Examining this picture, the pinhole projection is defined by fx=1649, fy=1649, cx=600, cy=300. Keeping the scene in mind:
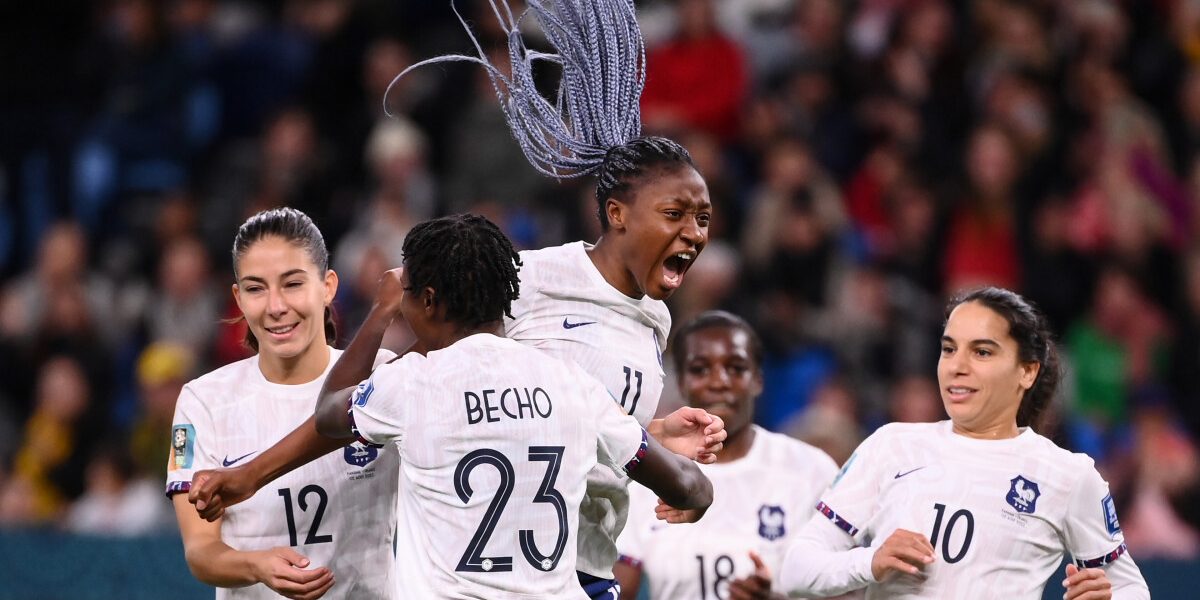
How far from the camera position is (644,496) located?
6.19 m

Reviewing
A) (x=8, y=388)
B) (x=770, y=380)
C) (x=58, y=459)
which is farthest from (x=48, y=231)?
(x=770, y=380)

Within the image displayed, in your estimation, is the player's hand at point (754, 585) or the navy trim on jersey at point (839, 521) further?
the player's hand at point (754, 585)

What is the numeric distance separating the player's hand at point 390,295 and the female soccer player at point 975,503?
4.77 ft

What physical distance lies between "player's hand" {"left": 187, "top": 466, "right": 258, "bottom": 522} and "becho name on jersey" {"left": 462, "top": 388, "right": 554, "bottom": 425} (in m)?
0.80

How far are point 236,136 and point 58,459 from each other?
9.63ft

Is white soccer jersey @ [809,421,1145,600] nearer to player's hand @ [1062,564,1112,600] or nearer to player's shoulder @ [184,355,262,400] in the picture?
player's hand @ [1062,564,1112,600]

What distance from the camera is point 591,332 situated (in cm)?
487

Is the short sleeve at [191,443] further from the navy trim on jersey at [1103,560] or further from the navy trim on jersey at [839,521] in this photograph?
the navy trim on jersey at [1103,560]

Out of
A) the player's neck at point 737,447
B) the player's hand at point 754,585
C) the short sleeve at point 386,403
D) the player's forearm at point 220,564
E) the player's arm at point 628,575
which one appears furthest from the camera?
the player's neck at point 737,447

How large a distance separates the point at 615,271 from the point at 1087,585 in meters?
1.64

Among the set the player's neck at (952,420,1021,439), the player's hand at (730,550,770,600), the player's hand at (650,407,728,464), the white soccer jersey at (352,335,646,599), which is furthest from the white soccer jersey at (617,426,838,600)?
the white soccer jersey at (352,335,646,599)

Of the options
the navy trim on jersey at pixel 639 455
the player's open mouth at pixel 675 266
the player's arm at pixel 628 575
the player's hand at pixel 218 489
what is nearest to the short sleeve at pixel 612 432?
the navy trim on jersey at pixel 639 455

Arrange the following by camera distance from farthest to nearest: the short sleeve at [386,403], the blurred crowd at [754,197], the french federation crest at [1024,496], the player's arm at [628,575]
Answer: the blurred crowd at [754,197] < the player's arm at [628,575] < the french federation crest at [1024,496] < the short sleeve at [386,403]

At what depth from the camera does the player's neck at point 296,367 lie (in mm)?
5152
